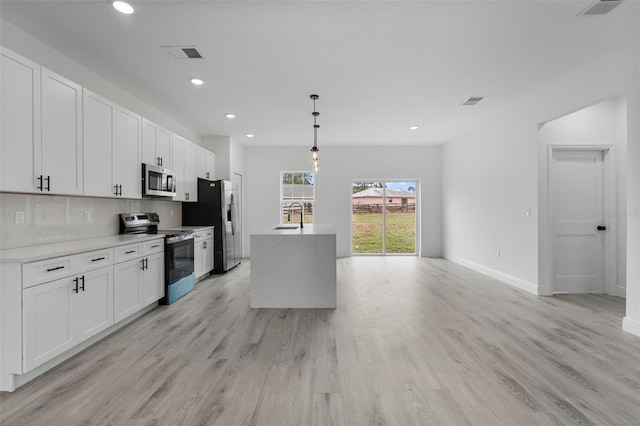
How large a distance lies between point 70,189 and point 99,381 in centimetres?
168

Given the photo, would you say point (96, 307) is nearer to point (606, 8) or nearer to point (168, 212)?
point (168, 212)

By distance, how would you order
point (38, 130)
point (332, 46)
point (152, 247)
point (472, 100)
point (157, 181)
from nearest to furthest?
point (38, 130), point (332, 46), point (152, 247), point (157, 181), point (472, 100)

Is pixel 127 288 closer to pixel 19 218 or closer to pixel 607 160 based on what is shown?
pixel 19 218

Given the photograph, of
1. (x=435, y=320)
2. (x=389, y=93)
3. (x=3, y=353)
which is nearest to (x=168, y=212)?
(x=3, y=353)

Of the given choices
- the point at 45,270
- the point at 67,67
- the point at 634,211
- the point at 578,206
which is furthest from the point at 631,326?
the point at 67,67

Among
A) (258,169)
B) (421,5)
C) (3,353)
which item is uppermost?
(421,5)

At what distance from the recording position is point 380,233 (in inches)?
334

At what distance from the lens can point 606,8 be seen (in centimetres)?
261

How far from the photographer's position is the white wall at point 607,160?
456 cm

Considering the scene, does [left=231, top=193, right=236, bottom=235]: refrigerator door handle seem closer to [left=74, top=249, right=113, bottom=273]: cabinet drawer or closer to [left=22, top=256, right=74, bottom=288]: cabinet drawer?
[left=74, top=249, right=113, bottom=273]: cabinet drawer

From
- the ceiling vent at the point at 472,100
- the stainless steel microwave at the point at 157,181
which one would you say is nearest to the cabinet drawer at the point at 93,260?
the stainless steel microwave at the point at 157,181

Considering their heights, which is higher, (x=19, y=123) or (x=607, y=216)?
(x=19, y=123)

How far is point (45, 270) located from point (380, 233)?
279 inches

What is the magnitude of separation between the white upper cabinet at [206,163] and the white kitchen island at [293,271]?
2.79 m
